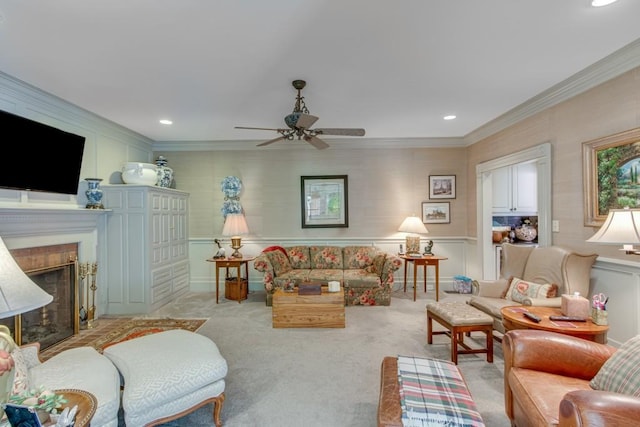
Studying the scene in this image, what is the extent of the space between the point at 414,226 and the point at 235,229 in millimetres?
2986

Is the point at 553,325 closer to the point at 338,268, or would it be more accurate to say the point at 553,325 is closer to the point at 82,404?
the point at 82,404

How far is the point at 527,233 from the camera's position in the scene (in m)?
5.51

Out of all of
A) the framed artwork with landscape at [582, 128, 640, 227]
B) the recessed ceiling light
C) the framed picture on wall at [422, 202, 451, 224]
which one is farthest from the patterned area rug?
the recessed ceiling light

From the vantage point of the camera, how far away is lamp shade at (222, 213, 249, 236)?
16.2 ft

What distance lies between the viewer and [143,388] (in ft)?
5.44

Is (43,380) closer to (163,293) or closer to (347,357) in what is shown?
(347,357)

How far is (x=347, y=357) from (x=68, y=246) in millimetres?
3417

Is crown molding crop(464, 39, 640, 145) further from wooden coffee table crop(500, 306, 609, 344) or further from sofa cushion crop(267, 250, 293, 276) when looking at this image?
sofa cushion crop(267, 250, 293, 276)

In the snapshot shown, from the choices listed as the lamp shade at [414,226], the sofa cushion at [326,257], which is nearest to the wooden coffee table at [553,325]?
the lamp shade at [414,226]

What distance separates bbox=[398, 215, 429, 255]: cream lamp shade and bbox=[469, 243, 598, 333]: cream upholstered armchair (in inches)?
61.4

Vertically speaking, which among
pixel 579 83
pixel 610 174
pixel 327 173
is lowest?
pixel 610 174

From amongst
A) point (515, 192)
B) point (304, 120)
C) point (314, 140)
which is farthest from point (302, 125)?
point (515, 192)

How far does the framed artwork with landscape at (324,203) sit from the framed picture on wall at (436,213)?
4.61 feet

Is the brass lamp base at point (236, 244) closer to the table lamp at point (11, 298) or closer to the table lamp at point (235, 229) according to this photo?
the table lamp at point (235, 229)
